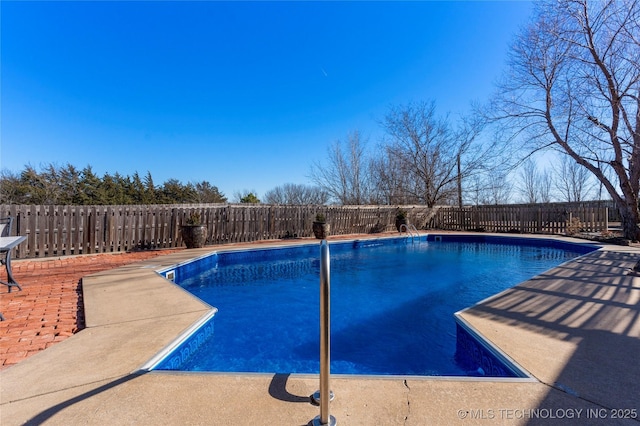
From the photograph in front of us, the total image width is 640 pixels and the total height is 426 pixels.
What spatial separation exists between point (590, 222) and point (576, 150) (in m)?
3.44

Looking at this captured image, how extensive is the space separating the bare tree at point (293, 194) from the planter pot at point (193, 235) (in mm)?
17352

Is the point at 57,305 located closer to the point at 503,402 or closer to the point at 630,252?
the point at 503,402

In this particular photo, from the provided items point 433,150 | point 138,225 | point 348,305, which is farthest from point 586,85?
point 138,225

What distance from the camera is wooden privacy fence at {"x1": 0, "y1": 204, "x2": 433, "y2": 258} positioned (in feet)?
20.9

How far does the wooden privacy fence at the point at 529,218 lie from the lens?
10.7m

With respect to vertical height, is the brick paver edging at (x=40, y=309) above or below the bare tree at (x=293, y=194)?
below

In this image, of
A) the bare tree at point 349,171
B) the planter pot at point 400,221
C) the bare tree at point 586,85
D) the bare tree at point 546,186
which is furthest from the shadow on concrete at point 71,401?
the bare tree at point 546,186

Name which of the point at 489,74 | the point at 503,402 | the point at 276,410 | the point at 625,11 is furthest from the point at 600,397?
the point at 489,74

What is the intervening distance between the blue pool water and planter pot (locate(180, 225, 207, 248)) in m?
1.15

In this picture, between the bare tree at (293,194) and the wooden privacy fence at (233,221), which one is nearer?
the wooden privacy fence at (233,221)

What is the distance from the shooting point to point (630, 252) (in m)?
6.50

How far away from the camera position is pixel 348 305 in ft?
13.6

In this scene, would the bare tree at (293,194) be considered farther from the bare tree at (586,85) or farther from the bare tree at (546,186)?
the bare tree at (546,186)

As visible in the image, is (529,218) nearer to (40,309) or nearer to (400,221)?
(400,221)
